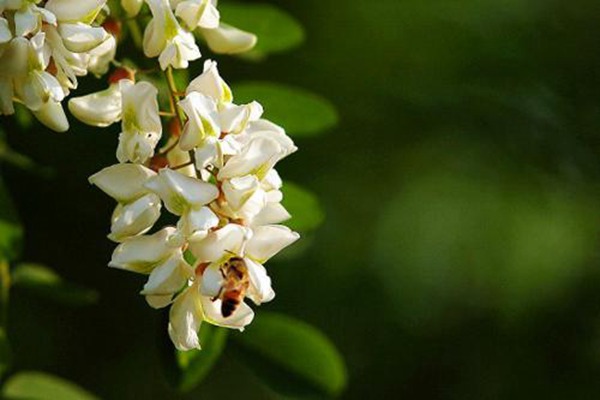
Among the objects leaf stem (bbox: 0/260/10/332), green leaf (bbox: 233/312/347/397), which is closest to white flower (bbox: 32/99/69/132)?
leaf stem (bbox: 0/260/10/332)

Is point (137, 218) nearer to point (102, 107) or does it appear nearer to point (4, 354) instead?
point (102, 107)

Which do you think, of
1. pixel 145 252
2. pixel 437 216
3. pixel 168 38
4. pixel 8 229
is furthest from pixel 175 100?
pixel 437 216

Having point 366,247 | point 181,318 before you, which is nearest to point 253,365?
point 181,318

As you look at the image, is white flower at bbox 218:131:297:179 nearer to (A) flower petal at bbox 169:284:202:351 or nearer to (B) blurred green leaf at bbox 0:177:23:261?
(A) flower petal at bbox 169:284:202:351

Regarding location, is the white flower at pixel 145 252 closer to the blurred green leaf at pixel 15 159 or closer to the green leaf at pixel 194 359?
the green leaf at pixel 194 359

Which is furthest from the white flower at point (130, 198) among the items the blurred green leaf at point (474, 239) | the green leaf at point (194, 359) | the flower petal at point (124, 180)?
the blurred green leaf at point (474, 239)

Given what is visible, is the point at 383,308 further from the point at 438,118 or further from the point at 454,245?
the point at 438,118
